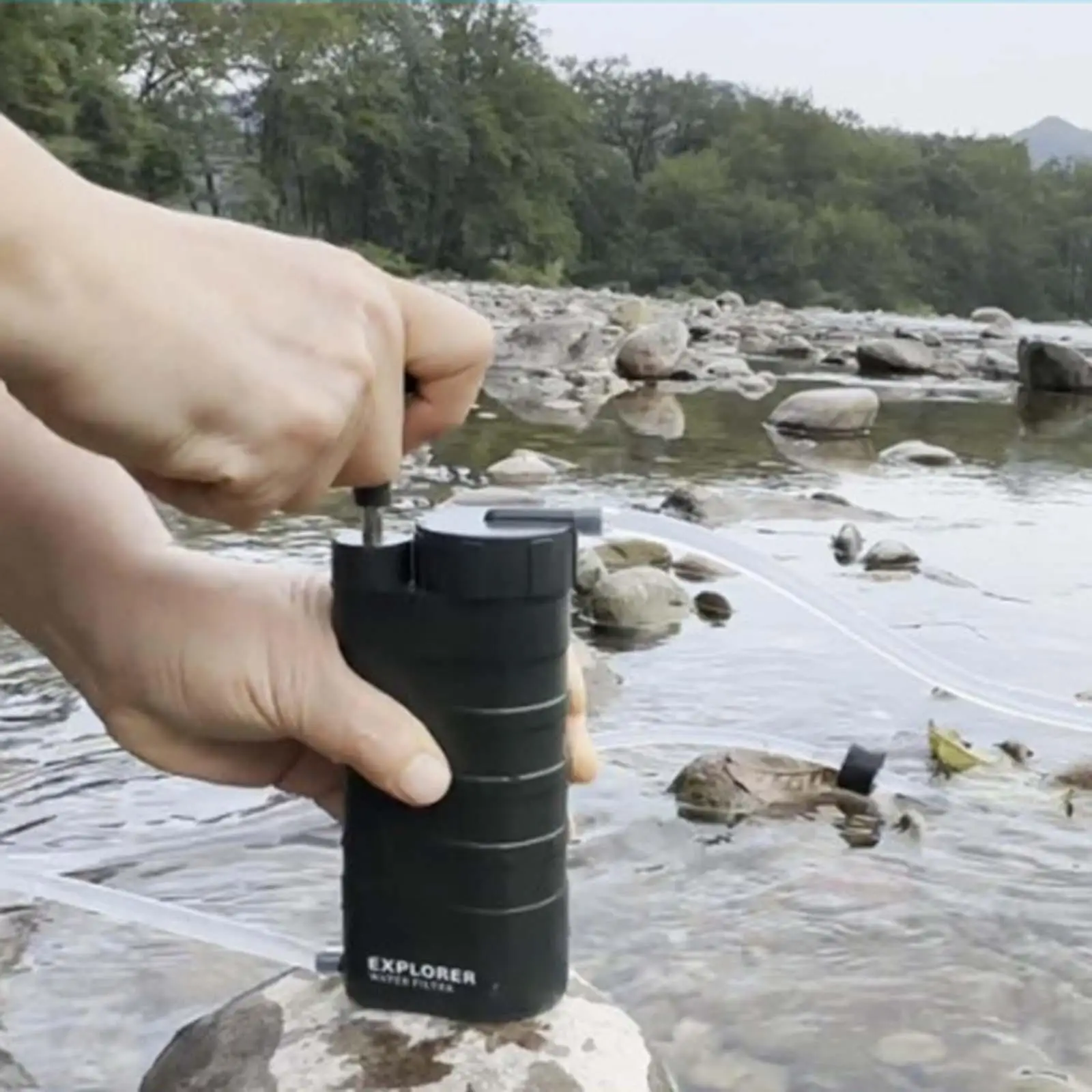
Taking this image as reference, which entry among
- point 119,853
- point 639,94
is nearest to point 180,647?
point 119,853

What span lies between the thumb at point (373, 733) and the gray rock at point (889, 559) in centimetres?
346

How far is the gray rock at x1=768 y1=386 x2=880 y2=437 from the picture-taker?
8164 millimetres

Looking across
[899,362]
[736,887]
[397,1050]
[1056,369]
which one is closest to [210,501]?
[397,1050]

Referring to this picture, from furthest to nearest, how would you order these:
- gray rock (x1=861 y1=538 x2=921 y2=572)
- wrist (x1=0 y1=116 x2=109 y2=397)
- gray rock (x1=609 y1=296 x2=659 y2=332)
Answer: gray rock (x1=609 y1=296 x2=659 y2=332), gray rock (x1=861 y1=538 x2=921 y2=572), wrist (x1=0 y1=116 x2=109 y2=397)

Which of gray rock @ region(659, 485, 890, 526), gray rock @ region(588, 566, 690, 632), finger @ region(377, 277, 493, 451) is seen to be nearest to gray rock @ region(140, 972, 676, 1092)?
finger @ region(377, 277, 493, 451)

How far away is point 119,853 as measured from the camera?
226cm

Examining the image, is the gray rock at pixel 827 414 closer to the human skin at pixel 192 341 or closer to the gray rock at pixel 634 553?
the gray rock at pixel 634 553

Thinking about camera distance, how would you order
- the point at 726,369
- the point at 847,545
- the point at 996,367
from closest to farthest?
the point at 847,545 → the point at 726,369 → the point at 996,367

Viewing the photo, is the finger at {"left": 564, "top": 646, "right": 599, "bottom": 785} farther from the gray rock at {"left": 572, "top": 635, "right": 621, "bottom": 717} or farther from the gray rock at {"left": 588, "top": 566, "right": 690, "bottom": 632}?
the gray rock at {"left": 588, "top": 566, "right": 690, "bottom": 632}

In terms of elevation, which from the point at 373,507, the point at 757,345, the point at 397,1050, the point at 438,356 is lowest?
the point at 757,345

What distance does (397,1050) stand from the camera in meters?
1.29

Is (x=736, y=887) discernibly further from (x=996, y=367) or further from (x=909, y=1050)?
(x=996, y=367)

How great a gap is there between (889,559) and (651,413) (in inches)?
171

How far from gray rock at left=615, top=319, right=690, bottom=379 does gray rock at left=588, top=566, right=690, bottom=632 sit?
24.5ft
